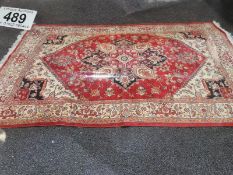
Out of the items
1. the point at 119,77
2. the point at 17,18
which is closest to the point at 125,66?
the point at 119,77

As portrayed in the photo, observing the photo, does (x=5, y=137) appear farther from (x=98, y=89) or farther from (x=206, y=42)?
(x=206, y=42)

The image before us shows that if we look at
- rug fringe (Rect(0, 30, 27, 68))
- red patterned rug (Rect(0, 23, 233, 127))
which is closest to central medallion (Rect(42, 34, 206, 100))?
red patterned rug (Rect(0, 23, 233, 127))

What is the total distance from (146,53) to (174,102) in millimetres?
587

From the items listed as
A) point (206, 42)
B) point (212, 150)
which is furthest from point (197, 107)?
point (206, 42)

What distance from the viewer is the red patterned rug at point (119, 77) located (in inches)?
67.2

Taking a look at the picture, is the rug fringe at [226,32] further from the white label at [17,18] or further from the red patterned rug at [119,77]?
the white label at [17,18]

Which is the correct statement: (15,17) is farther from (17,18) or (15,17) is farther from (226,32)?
(226,32)

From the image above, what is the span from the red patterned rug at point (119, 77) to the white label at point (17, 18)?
186 mm

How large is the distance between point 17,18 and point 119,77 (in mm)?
999

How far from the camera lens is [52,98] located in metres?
1.82

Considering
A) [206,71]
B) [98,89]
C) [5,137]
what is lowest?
[5,137]

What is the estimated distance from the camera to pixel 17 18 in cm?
219

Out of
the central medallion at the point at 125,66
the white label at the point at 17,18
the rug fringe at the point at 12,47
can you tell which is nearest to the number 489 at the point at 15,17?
the white label at the point at 17,18

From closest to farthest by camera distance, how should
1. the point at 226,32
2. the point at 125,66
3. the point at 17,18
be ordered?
the point at 125,66 < the point at 17,18 < the point at 226,32
